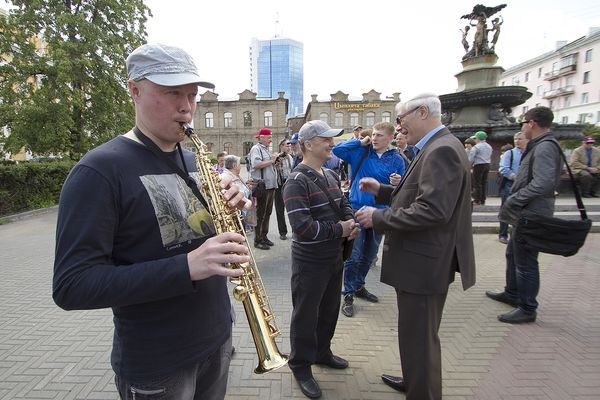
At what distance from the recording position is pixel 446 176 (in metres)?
2.27

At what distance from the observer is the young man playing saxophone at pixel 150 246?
1225 mm

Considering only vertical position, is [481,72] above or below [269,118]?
below

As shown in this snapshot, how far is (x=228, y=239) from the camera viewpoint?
4.27ft

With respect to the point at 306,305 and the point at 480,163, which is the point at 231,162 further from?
the point at 480,163

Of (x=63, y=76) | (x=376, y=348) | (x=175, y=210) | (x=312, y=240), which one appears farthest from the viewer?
(x=63, y=76)

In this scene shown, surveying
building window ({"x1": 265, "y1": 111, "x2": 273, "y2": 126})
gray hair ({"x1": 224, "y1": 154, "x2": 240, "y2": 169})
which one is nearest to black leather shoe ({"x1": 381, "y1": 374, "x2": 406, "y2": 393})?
gray hair ({"x1": 224, "y1": 154, "x2": 240, "y2": 169})

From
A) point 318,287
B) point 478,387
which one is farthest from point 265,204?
point 478,387

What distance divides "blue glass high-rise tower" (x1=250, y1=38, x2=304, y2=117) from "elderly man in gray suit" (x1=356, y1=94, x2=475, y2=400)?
337 feet

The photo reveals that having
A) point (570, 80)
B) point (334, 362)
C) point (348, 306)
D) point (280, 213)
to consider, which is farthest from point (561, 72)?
point (334, 362)

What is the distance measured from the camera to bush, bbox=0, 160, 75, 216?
36.6ft

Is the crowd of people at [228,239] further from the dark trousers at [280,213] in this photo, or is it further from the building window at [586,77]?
the building window at [586,77]

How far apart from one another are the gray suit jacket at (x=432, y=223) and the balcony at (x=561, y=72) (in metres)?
62.2

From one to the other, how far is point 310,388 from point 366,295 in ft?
6.87

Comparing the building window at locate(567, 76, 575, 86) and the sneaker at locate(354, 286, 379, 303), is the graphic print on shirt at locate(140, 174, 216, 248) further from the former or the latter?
the building window at locate(567, 76, 575, 86)
